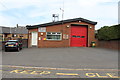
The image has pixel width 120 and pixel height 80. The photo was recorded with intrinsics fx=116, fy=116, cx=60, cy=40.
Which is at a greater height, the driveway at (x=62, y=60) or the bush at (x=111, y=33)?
the bush at (x=111, y=33)

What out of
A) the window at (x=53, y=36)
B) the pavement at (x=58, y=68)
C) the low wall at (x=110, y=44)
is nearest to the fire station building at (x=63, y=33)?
the window at (x=53, y=36)

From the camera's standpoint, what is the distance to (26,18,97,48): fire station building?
18.9 meters

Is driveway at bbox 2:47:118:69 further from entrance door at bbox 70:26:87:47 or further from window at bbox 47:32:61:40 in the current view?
entrance door at bbox 70:26:87:47

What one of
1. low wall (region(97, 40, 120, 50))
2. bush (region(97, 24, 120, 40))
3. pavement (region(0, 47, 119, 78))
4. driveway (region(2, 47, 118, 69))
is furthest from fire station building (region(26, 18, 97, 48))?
pavement (region(0, 47, 119, 78))

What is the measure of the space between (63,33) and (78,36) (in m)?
3.03

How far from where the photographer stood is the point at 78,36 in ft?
67.9

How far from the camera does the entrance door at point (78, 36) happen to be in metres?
20.3

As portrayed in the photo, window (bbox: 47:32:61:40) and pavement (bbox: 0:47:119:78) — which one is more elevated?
window (bbox: 47:32:61:40)

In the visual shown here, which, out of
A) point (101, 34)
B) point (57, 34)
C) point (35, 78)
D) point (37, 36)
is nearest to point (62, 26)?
point (57, 34)

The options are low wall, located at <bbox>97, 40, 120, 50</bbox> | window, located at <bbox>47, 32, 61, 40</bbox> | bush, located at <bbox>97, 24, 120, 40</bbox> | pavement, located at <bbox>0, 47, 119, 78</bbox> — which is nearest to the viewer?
pavement, located at <bbox>0, 47, 119, 78</bbox>

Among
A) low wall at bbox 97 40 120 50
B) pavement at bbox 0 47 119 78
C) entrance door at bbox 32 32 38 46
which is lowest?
pavement at bbox 0 47 119 78

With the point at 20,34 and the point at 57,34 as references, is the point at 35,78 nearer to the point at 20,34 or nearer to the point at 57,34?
the point at 57,34

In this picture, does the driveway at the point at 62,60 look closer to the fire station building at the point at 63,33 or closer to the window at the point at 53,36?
the fire station building at the point at 63,33

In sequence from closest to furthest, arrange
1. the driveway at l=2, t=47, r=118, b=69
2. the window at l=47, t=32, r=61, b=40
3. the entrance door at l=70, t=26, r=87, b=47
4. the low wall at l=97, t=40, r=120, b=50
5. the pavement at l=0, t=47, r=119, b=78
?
the pavement at l=0, t=47, r=119, b=78, the driveway at l=2, t=47, r=118, b=69, the low wall at l=97, t=40, r=120, b=50, the window at l=47, t=32, r=61, b=40, the entrance door at l=70, t=26, r=87, b=47
